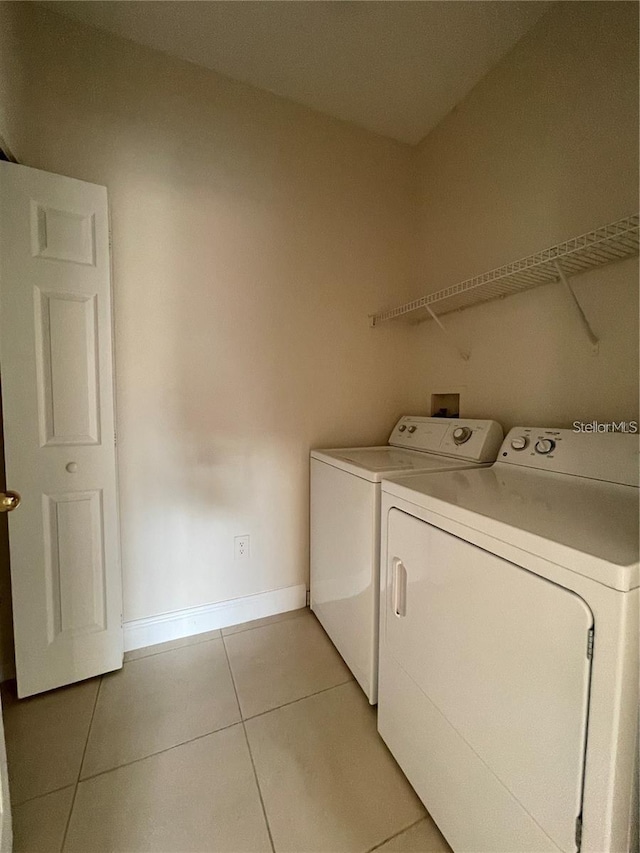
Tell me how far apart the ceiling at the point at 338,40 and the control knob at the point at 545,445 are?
1.67 m

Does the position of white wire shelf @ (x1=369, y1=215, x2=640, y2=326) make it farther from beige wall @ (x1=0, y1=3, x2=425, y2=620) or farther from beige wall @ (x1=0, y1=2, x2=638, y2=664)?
beige wall @ (x1=0, y1=3, x2=425, y2=620)

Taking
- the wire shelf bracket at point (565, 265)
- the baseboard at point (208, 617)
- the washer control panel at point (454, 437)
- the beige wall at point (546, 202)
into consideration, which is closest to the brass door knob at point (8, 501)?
the baseboard at point (208, 617)

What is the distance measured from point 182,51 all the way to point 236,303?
108cm

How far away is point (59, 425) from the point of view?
51.4 inches

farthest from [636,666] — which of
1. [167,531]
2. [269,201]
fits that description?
[269,201]

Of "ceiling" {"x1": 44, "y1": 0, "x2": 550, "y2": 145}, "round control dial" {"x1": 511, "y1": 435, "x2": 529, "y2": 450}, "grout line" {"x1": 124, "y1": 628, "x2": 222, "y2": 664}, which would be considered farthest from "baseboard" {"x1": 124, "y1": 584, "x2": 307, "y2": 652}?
"ceiling" {"x1": 44, "y1": 0, "x2": 550, "y2": 145}

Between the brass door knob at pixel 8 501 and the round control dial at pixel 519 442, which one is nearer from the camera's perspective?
the brass door knob at pixel 8 501

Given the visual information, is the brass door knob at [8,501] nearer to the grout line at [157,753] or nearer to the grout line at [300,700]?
the grout line at [157,753]

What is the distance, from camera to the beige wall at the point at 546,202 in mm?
1095

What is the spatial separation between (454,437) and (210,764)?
1483 millimetres

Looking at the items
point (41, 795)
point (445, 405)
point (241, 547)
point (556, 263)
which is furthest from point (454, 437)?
point (41, 795)

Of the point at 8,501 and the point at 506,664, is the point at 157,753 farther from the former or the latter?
the point at 506,664

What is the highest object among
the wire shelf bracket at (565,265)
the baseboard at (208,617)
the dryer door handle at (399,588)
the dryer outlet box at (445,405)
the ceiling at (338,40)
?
the ceiling at (338,40)

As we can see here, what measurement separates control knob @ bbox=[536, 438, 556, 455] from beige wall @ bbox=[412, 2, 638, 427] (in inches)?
6.8
